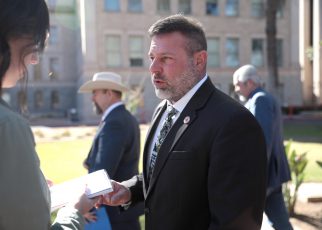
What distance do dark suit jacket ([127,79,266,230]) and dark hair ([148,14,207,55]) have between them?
9.9 inches

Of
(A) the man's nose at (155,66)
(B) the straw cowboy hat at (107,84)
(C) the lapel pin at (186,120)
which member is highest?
(A) the man's nose at (155,66)

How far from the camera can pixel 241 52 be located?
37.9m

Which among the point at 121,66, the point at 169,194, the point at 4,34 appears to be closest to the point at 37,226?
the point at 4,34

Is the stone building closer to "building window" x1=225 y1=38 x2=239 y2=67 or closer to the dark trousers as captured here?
"building window" x1=225 y1=38 x2=239 y2=67

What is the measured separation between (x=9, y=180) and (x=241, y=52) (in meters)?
37.6

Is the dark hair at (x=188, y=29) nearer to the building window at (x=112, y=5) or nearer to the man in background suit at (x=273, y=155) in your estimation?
the man in background suit at (x=273, y=155)

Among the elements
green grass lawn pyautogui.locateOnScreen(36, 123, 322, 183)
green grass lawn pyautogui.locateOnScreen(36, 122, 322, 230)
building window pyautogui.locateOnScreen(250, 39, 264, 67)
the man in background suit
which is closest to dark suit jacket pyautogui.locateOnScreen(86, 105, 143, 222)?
the man in background suit

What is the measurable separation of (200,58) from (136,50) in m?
33.7

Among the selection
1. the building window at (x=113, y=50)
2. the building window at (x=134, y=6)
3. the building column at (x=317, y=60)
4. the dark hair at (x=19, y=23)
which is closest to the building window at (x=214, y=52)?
the building window at (x=134, y=6)

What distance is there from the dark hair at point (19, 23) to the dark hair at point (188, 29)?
0.93m

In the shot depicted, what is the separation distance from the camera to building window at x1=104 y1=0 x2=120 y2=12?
3534cm

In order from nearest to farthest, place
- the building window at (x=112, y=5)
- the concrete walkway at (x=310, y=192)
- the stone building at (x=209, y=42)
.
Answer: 1. the concrete walkway at (x=310, y=192)
2. the stone building at (x=209, y=42)
3. the building window at (x=112, y=5)

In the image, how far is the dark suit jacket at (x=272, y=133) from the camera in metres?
5.12

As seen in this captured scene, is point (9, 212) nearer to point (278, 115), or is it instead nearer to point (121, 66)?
point (278, 115)
